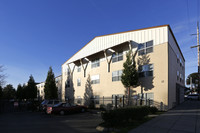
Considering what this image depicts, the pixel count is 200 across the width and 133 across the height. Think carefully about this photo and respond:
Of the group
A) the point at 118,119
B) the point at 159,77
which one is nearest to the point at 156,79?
the point at 159,77

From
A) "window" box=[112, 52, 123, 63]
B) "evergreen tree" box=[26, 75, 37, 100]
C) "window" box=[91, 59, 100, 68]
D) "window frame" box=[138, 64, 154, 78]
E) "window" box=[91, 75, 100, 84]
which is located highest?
"window" box=[112, 52, 123, 63]

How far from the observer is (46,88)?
3094 cm

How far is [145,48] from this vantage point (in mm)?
17656

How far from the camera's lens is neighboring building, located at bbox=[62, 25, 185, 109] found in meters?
16.0

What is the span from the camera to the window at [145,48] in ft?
56.5

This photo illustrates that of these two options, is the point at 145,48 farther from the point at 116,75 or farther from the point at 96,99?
the point at 96,99

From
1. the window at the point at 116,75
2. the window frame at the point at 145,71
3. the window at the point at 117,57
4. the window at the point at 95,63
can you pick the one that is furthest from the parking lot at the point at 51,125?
the window at the point at 95,63

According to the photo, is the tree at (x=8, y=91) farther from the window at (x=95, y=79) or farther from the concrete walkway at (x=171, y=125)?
the concrete walkway at (x=171, y=125)

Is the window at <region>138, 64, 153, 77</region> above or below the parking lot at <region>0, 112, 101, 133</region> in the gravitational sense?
above

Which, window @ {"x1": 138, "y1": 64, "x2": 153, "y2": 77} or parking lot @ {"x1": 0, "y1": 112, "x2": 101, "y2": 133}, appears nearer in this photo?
parking lot @ {"x1": 0, "y1": 112, "x2": 101, "y2": 133}

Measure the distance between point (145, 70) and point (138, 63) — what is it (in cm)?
128

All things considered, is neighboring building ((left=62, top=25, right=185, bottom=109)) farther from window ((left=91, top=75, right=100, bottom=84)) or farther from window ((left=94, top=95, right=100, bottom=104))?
window ((left=94, top=95, right=100, bottom=104))

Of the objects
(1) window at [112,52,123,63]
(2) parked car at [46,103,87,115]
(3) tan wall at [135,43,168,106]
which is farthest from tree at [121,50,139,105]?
(2) parked car at [46,103,87,115]

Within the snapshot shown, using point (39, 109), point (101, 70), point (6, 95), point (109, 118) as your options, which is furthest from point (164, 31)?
point (6, 95)
